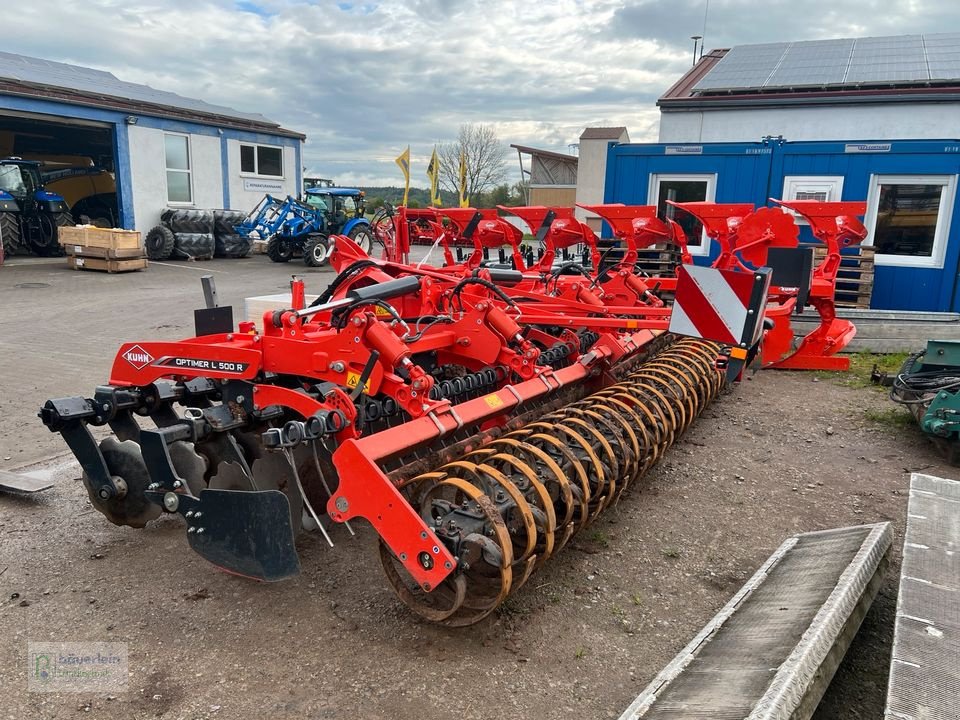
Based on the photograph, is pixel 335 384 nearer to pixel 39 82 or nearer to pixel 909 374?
pixel 909 374

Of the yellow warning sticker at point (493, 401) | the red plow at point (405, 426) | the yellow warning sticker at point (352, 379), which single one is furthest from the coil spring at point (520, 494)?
the yellow warning sticker at point (352, 379)

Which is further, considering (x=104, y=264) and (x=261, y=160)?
(x=261, y=160)

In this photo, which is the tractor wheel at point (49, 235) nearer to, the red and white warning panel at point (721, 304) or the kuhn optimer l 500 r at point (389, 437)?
the kuhn optimer l 500 r at point (389, 437)

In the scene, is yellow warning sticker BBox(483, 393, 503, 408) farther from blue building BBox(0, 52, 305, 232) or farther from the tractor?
the tractor

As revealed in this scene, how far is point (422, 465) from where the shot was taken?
138 inches

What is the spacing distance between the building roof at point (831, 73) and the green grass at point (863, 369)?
25.1 ft

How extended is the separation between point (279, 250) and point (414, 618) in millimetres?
17486

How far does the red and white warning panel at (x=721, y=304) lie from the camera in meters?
3.51

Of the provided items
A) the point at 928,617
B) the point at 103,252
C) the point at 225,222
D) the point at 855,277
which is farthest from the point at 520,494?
the point at 225,222

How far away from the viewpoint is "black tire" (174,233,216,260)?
1866 centimetres

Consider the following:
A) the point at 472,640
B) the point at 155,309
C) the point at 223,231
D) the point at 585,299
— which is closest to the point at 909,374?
the point at 585,299

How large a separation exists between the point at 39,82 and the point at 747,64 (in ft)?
55.0

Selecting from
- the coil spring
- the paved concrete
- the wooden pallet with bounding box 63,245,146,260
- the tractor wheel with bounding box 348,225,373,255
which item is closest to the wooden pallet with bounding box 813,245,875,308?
the coil spring

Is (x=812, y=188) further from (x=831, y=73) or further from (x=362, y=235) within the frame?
(x=362, y=235)
